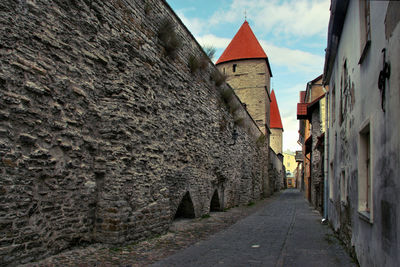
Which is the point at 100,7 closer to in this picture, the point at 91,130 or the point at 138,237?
the point at 91,130

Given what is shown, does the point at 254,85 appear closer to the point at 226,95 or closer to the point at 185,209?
the point at 226,95

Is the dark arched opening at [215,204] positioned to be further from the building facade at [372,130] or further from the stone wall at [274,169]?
the stone wall at [274,169]

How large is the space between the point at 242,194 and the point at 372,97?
532 inches

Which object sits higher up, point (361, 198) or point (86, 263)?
point (361, 198)

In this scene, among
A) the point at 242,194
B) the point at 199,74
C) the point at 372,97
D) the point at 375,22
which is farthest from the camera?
the point at 242,194

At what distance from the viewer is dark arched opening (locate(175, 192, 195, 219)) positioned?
10.2 meters

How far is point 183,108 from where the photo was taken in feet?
30.5

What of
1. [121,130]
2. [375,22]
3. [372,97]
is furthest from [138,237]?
[375,22]

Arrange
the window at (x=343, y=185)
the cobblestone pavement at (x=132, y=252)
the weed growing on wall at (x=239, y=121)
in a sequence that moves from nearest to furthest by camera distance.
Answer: the cobblestone pavement at (x=132, y=252) → the window at (x=343, y=185) → the weed growing on wall at (x=239, y=121)

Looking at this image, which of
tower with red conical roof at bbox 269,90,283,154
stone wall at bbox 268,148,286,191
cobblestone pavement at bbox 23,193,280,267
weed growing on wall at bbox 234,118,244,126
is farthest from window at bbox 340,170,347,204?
tower with red conical roof at bbox 269,90,283,154

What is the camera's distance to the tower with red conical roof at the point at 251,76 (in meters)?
29.9

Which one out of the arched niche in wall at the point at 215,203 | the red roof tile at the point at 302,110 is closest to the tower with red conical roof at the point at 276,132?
the red roof tile at the point at 302,110

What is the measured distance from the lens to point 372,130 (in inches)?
160

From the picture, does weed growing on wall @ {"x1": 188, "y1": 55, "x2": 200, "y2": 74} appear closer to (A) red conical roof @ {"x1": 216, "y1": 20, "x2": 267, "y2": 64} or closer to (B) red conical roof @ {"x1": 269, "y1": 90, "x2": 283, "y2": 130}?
(A) red conical roof @ {"x1": 216, "y1": 20, "x2": 267, "y2": 64}
